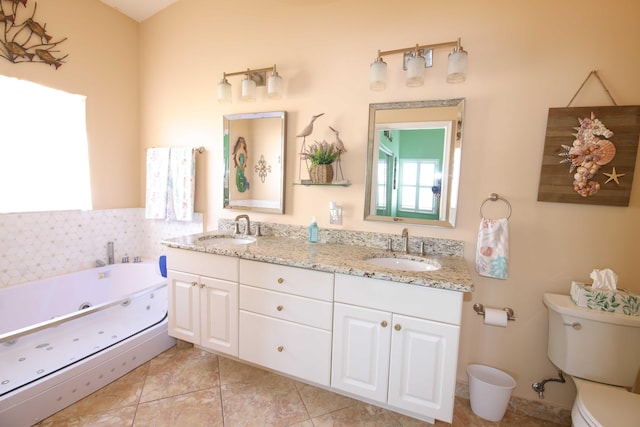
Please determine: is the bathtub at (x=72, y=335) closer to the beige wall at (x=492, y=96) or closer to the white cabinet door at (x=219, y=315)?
the white cabinet door at (x=219, y=315)

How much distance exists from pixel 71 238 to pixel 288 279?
2.04 metres

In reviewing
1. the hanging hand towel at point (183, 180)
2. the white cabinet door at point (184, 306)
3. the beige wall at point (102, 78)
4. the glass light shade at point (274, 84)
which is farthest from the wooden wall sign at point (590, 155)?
the beige wall at point (102, 78)

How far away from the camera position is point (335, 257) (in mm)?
1619

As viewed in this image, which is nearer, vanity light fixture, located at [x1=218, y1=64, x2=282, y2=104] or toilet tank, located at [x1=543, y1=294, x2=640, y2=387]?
toilet tank, located at [x1=543, y1=294, x2=640, y2=387]

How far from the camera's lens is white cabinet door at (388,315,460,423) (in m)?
1.30

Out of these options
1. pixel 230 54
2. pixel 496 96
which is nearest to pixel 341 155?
pixel 496 96

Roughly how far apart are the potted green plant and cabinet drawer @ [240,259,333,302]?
0.68m

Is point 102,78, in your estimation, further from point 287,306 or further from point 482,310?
point 482,310

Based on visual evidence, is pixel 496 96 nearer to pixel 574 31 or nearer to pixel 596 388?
pixel 574 31

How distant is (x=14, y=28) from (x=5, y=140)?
30.5 inches

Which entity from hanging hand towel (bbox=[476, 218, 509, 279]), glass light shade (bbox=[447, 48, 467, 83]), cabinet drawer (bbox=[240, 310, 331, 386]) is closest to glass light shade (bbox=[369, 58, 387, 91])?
glass light shade (bbox=[447, 48, 467, 83])

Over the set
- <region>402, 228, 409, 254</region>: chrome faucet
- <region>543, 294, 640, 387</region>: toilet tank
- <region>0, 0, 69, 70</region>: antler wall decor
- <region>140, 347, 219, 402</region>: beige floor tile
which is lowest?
<region>140, 347, 219, 402</region>: beige floor tile

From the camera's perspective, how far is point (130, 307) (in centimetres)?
222

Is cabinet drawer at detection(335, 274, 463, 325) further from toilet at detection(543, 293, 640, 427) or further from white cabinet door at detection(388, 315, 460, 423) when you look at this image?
toilet at detection(543, 293, 640, 427)
